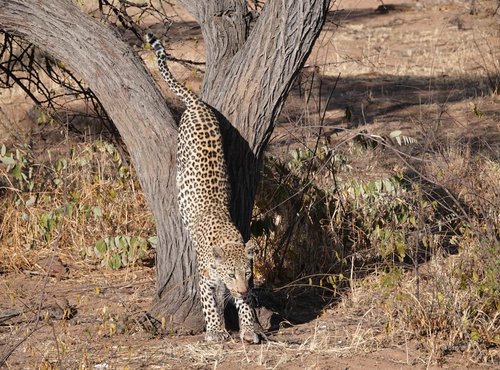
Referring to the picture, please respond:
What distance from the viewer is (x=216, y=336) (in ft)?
21.7

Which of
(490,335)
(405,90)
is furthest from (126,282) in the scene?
(405,90)

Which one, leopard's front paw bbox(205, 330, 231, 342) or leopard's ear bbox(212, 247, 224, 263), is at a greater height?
leopard's ear bbox(212, 247, 224, 263)

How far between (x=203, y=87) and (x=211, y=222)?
0.93 metres

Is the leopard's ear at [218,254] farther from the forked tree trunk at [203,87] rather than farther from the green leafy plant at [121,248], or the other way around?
the green leafy plant at [121,248]

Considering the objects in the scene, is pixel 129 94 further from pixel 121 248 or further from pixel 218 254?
pixel 121 248

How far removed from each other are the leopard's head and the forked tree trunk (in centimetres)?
33

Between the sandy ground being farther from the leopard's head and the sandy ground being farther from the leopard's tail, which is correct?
the leopard's tail

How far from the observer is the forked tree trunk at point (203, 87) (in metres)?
6.42

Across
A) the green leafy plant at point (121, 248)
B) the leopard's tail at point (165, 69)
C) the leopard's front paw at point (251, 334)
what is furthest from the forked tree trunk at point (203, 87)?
the green leafy plant at point (121, 248)

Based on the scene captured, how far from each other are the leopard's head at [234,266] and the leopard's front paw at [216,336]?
255 mm

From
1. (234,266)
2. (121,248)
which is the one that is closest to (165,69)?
(121,248)

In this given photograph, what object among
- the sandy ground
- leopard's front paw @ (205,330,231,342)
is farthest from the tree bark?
the sandy ground

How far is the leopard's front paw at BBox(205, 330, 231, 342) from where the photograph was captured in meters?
6.59

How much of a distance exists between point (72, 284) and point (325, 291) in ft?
6.56
